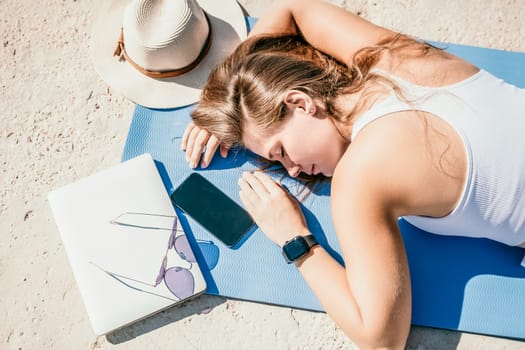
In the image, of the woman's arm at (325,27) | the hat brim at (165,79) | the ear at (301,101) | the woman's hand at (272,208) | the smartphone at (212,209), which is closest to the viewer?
the ear at (301,101)

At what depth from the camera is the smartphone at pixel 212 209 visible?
1869 millimetres

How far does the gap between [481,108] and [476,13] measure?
3.53 feet

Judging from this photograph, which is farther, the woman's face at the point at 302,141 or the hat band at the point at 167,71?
the hat band at the point at 167,71

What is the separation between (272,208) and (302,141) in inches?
14.4

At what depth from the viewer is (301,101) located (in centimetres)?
150

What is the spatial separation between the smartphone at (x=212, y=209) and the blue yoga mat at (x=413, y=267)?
0.10 feet

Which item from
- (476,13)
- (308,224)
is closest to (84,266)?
(308,224)

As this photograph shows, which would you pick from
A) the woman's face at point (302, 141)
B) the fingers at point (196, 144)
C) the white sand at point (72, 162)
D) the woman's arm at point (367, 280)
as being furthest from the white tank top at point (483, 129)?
the fingers at point (196, 144)

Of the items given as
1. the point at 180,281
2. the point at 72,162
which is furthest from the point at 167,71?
the point at 180,281

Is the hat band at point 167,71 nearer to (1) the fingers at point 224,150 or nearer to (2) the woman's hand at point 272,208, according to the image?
(1) the fingers at point 224,150

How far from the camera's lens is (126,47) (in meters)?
1.93

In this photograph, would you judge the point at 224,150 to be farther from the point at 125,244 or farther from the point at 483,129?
the point at 483,129

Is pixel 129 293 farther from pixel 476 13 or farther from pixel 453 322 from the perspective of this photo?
pixel 476 13

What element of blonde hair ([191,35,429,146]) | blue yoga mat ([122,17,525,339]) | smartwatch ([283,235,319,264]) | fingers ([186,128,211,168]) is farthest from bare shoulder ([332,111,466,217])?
fingers ([186,128,211,168])
